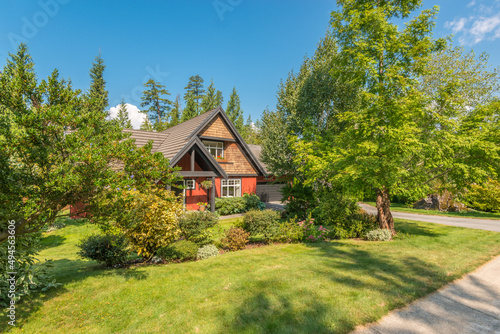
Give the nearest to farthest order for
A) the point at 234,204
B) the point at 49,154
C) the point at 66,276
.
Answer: the point at 49,154 → the point at 66,276 → the point at 234,204

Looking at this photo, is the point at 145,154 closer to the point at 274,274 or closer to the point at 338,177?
the point at 274,274

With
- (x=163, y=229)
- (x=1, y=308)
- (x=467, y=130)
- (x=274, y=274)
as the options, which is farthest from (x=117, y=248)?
(x=467, y=130)

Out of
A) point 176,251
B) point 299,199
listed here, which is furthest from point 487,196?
point 176,251

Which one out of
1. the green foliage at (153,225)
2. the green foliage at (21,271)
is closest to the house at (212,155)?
the green foliage at (153,225)

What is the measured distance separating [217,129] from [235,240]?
13.6m

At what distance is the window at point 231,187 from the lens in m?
22.1

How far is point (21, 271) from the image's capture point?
5199 mm

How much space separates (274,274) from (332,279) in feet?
5.18

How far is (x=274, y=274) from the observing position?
256 inches

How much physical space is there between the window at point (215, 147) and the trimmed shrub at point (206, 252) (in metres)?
13.4

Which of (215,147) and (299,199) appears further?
(215,147)

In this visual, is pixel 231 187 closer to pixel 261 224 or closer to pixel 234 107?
pixel 261 224

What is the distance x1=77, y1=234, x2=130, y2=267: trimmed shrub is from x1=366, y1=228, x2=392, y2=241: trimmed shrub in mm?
10531

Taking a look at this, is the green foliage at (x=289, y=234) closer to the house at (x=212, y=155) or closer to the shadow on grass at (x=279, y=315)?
the shadow on grass at (x=279, y=315)
